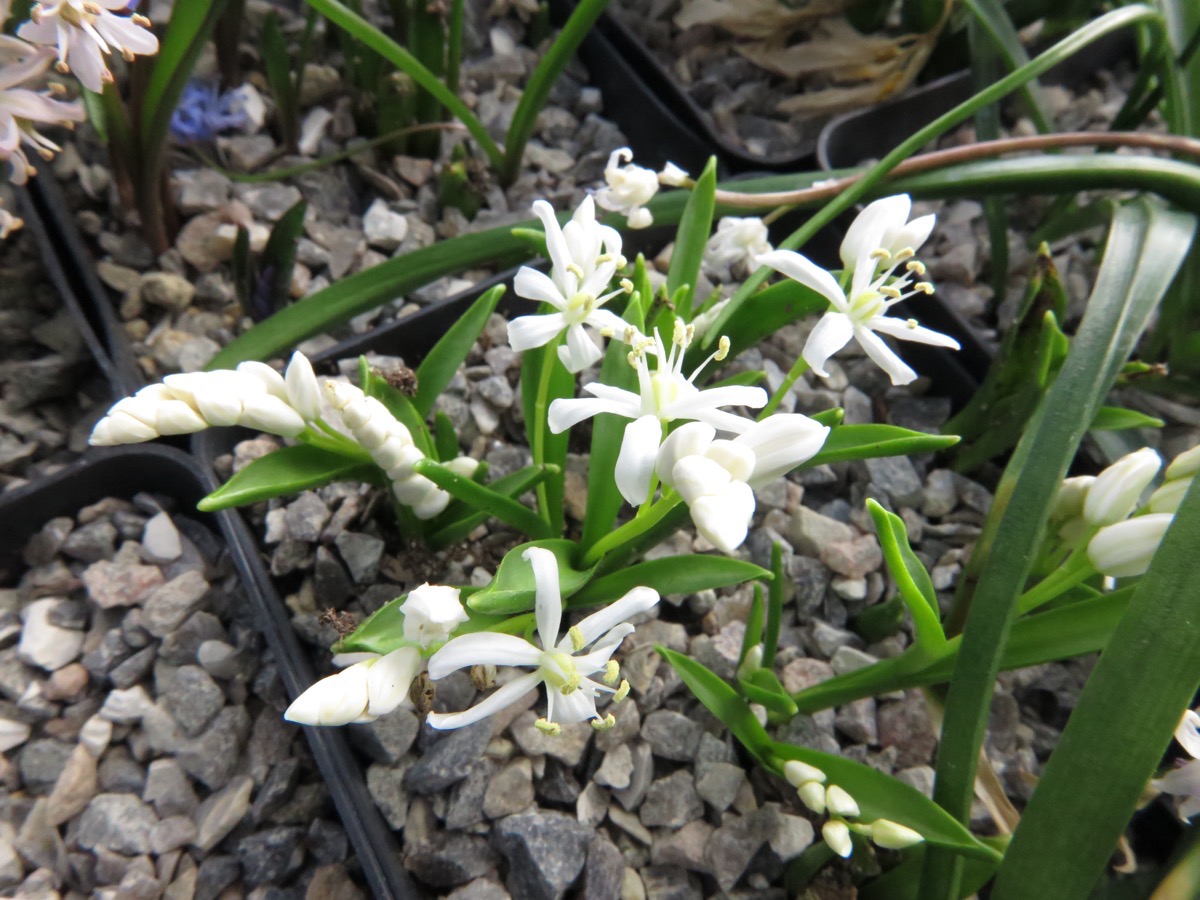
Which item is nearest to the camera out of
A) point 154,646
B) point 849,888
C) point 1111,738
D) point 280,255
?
point 1111,738

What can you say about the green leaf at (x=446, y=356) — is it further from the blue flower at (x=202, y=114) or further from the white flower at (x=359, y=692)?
the blue flower at (x=202, y=114)

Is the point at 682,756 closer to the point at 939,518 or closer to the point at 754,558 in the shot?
the point at 754,558

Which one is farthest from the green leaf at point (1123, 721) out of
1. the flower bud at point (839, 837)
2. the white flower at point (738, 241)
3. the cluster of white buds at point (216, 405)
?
the cluster of white buds at point (216, 405)

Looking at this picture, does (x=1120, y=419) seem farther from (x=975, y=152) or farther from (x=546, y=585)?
(x=546, y=585)

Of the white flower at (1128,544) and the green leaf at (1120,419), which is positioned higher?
the white flower at (1128,544)

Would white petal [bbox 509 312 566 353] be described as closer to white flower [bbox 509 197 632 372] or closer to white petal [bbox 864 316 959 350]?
white flower [bbox 509 197 632 372]

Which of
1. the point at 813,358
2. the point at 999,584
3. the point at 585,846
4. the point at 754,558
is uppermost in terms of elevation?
the point at 813,358

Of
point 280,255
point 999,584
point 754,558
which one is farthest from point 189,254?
point 999,584
